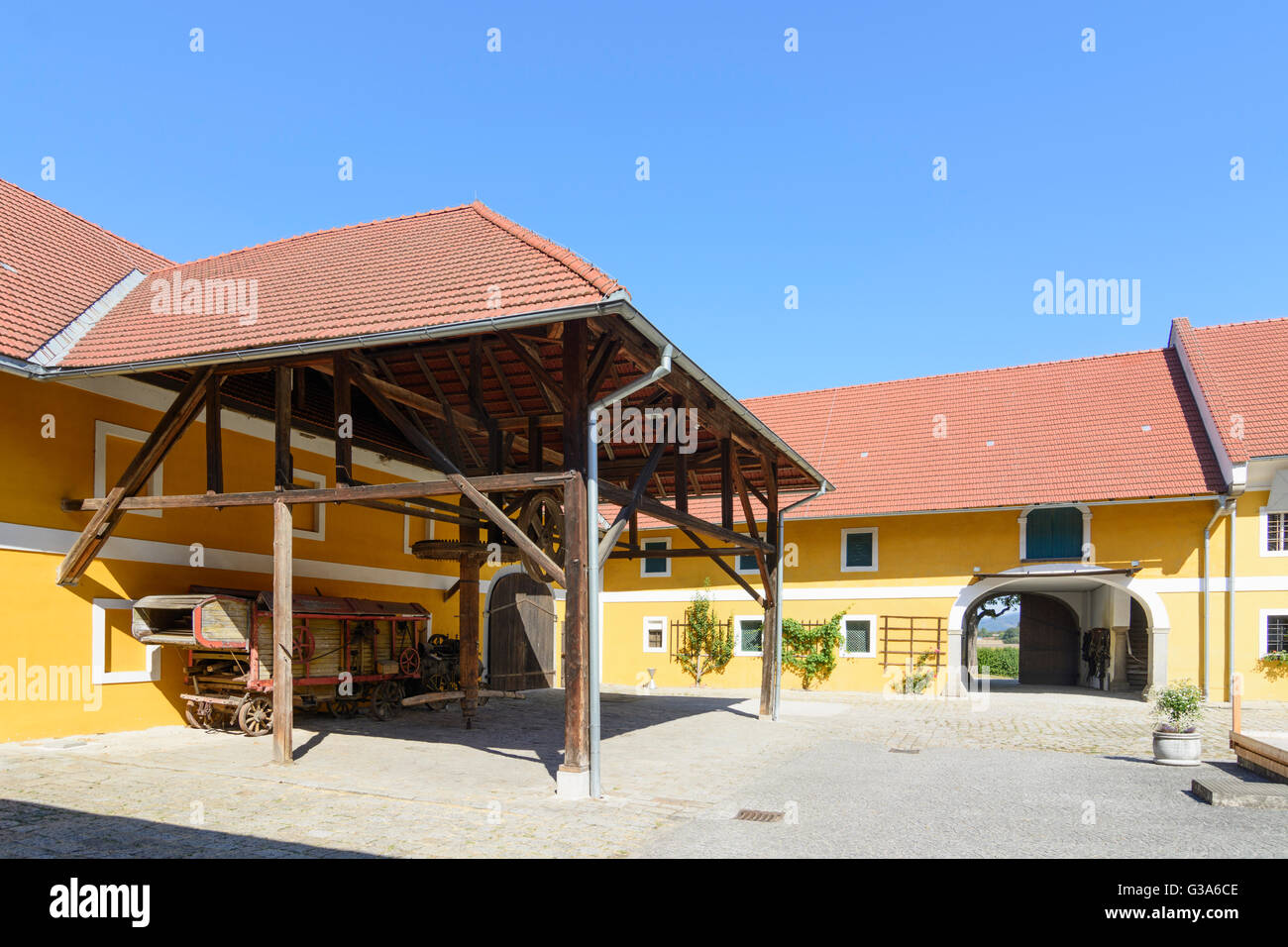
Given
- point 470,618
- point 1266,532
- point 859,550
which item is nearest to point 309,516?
point 470,618

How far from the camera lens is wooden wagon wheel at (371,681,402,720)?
1435 centimetres

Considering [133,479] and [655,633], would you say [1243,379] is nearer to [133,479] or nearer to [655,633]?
[655,633]

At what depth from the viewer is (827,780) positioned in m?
10.1

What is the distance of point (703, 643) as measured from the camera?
83.7 feet

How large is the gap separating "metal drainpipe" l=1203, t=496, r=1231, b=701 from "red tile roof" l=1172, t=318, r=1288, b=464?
114cm

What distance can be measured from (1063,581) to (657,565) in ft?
34.7

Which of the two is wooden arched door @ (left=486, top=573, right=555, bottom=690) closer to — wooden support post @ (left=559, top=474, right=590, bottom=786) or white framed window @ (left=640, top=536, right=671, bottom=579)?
white framed window @ (left=640, top=536, right=671, bottom=579)

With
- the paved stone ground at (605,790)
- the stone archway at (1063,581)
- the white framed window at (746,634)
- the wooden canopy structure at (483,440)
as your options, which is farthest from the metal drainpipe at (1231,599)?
the white framed window at (746,634)

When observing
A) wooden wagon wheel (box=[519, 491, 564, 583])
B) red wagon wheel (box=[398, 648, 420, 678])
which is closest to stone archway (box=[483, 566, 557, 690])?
wooden wagon wheel (box=[519, 491, 564, 583])

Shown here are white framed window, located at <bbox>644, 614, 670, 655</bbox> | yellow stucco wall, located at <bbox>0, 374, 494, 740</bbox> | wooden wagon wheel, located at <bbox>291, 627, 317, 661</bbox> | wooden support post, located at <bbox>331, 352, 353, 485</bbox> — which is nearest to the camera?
wooden support post, located at <bbox>331, 352, 353, 485</bbox>

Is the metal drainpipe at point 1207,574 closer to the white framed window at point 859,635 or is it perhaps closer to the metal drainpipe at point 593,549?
the white framed window at point 859,635

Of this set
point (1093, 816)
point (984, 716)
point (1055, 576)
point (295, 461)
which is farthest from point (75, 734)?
point (1055, 576)

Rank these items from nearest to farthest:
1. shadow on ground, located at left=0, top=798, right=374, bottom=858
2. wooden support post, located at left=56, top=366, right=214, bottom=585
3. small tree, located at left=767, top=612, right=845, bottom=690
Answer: shadow on ground, located at left=0, top=798, right=374, bottom=858 < wooden support post, located at left=56, top=366, right=214, bottom=585 < small tree, located at left=767, top=612, right=845, bottom=690
